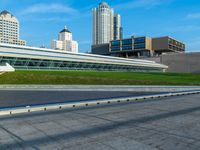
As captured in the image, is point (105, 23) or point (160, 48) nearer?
point (160, 48)

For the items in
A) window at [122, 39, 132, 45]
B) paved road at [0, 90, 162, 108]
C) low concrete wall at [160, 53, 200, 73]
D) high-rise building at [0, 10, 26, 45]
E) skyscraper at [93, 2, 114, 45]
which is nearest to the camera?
paved road at [0, 90, 162, 108]

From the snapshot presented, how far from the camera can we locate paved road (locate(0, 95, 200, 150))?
632cm

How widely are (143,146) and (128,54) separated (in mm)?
130415

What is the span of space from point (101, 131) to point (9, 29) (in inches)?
6952

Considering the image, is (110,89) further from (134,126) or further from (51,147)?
(51,147)

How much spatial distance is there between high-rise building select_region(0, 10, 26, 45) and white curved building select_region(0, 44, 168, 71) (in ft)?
368

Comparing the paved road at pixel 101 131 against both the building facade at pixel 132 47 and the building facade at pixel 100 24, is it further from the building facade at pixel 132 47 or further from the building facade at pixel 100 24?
the building facade at pixel 100 24

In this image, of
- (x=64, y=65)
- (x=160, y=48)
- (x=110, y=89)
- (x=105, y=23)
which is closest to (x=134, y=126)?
(x=110, y=89)

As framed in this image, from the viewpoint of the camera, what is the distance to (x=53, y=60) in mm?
55188

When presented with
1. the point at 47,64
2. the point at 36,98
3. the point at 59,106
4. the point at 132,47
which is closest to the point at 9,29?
the point at 132,47

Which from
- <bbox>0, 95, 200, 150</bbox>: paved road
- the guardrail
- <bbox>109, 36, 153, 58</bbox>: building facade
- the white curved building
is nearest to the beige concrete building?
<bbox>109, 36, 153, 58</bbox>: building facade

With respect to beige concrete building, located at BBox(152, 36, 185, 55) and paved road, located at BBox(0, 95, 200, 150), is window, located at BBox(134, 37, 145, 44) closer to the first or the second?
beige concrete building, located at BBox(152, 36, 185, 55)

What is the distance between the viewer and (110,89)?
25547mm

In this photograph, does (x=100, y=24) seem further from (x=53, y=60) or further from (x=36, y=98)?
(x=36, y=98)
